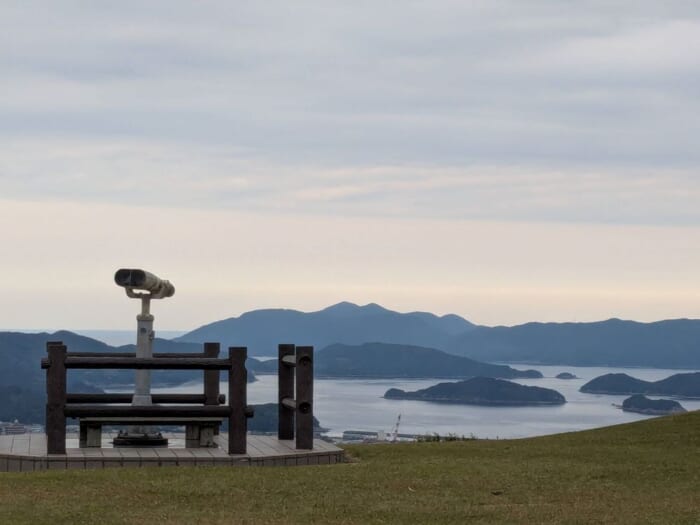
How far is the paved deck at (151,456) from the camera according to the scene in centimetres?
1393

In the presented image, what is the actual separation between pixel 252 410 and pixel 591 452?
5.16 m

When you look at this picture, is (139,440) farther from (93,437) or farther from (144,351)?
(144,351)

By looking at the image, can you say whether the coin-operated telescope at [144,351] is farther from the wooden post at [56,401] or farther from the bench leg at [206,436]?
the wooden post at [56,401]

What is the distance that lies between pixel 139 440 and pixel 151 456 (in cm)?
165

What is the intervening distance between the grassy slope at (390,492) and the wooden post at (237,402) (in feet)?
3.37

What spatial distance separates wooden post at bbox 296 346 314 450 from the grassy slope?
92 cm

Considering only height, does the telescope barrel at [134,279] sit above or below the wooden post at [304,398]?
above

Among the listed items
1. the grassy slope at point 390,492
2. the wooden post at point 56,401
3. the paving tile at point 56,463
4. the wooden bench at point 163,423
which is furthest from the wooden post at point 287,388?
the paving tile at point 56,463

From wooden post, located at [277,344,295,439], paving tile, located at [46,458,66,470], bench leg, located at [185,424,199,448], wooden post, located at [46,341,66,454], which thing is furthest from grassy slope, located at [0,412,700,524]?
bench leg, located at [185,424,199,448]

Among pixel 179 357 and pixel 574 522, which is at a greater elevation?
pixel 179 357

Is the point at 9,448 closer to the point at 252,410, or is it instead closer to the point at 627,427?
the point at 252,410

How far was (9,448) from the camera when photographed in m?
15.1

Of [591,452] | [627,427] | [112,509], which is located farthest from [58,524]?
[627,427]

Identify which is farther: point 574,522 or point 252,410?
point 252,410
